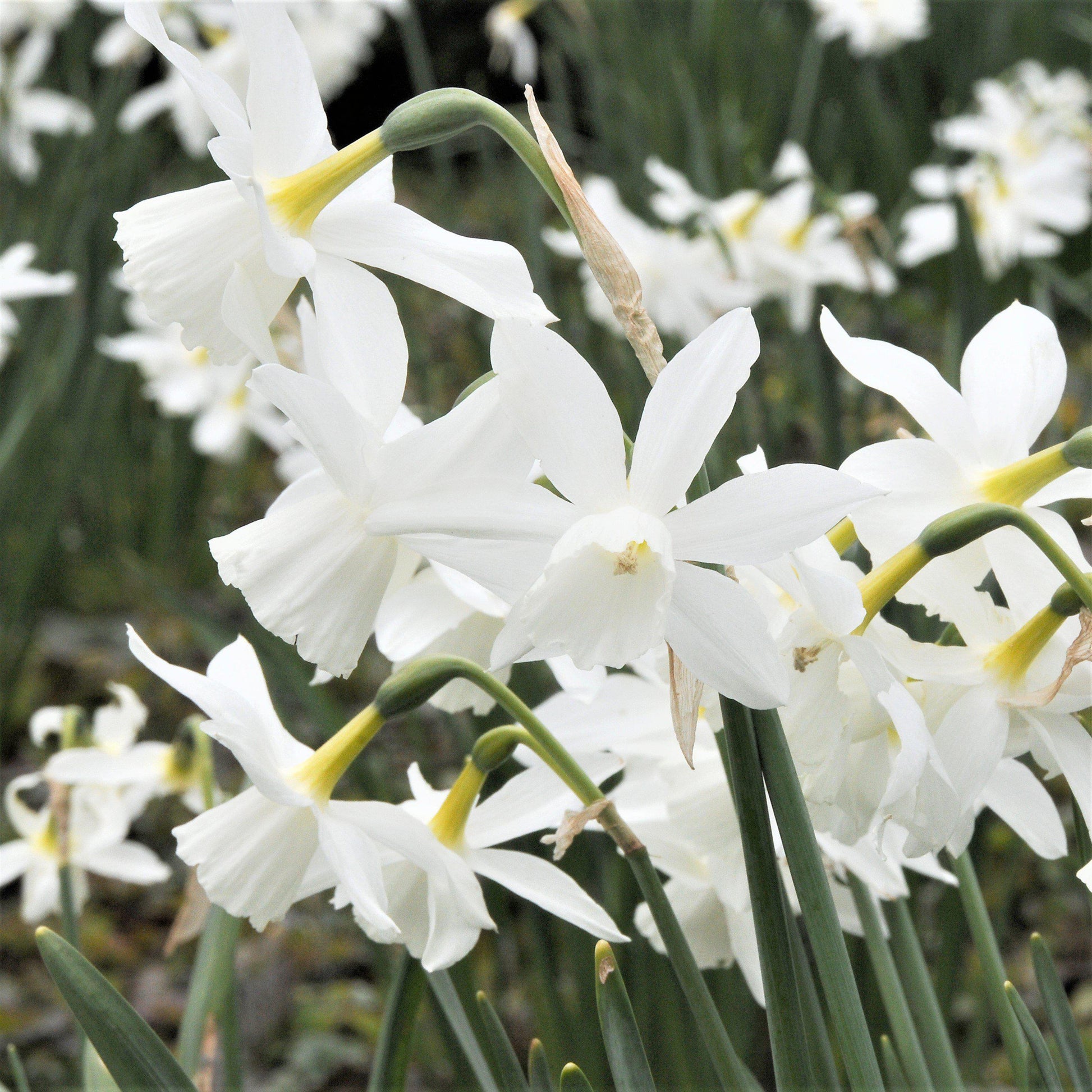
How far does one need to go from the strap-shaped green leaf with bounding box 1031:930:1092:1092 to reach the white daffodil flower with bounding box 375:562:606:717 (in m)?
0.37

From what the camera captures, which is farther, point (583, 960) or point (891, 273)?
point (891, 273)

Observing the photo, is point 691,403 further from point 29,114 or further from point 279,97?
point 29,114

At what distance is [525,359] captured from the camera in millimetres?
608

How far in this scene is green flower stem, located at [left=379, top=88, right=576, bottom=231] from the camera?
684 millimetres

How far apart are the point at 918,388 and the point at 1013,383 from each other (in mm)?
70

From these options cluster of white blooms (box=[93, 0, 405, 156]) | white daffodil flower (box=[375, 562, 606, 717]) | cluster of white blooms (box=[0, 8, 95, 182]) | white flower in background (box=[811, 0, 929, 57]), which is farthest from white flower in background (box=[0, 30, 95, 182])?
white daffodil flower (box=[375, 562, 606, 717])

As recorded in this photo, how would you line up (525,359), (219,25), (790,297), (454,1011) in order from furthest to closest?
(219,25) < (790,297) < (454,1011) < (525,359)

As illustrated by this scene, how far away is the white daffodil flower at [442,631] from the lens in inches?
34.8

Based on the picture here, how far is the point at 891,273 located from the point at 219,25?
5.67 feet

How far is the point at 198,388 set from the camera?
280 centimetres

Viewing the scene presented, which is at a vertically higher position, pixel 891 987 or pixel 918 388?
pixel 918 388

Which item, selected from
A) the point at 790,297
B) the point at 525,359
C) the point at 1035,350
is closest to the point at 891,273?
the point at 790,297

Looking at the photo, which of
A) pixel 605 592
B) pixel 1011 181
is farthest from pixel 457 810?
pixel 1011 181

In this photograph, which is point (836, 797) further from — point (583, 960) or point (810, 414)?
point (810, 414)
